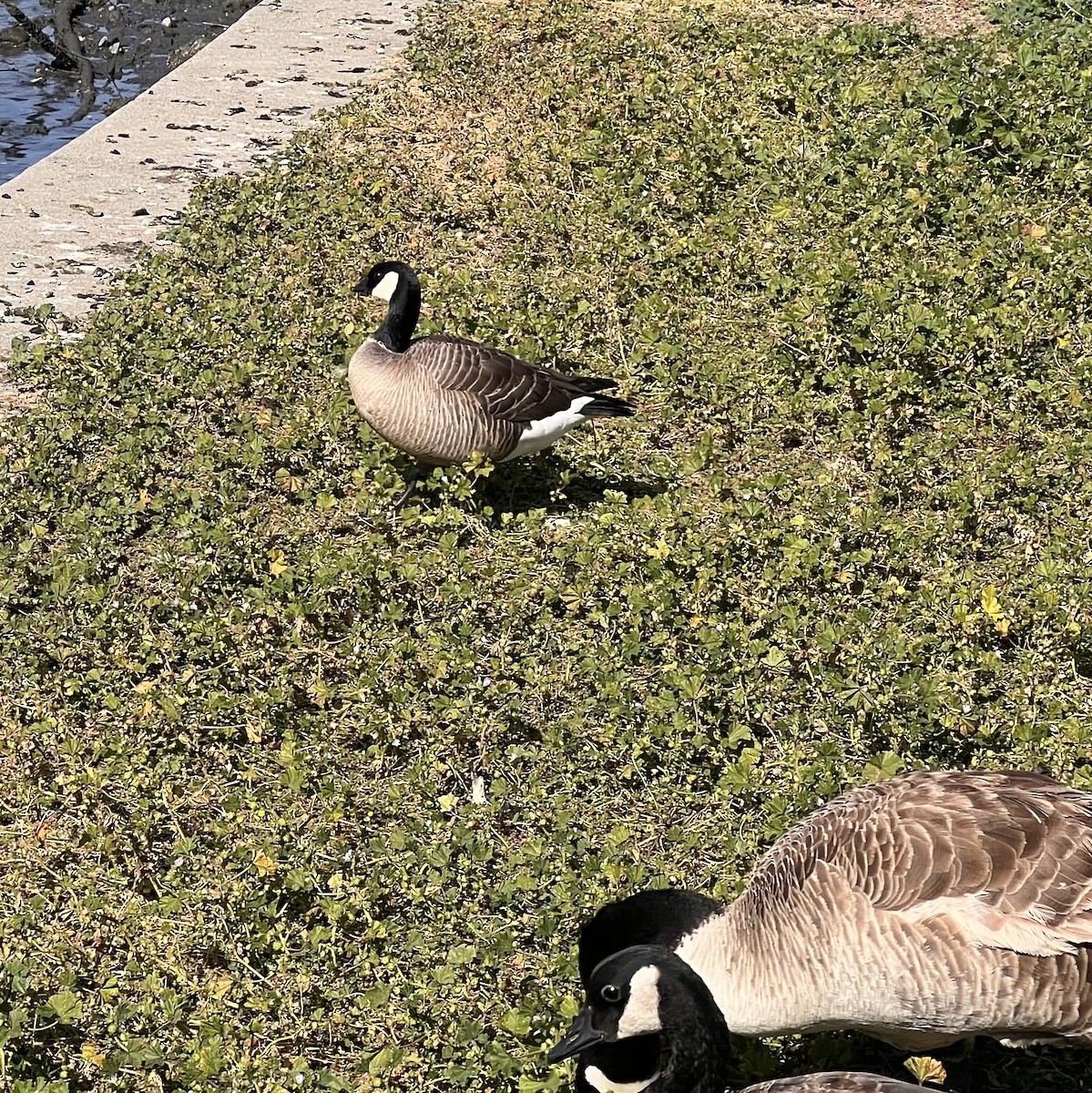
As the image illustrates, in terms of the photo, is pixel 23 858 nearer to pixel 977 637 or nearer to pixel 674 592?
pixel 674 592

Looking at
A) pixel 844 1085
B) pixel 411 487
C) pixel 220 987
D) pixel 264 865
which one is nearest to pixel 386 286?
pixel 411 487

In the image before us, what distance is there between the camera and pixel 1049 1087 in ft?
13.1

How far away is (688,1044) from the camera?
133 inches

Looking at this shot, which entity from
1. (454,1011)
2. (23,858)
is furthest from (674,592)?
(23,858)

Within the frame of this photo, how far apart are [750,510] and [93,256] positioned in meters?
5.19

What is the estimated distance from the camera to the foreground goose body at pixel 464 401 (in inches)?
257

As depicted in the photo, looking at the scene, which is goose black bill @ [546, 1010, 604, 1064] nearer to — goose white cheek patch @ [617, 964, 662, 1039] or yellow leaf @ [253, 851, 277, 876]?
goose white cheek patch @ [617, 964, 662, 1039]

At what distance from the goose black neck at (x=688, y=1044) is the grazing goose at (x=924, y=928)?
16 cm

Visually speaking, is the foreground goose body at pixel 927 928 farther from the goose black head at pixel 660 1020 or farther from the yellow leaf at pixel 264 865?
the yellow leaf at pixel 264 865

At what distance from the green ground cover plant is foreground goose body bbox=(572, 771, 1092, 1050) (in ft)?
1.57

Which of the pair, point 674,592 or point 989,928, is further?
point 674,592

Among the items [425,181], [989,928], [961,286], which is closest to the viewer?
[989,928]

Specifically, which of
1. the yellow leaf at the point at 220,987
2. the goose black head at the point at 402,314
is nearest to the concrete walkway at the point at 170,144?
the goose black head at the point at 402,314

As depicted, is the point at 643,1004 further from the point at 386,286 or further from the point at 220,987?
the point at 386,286
